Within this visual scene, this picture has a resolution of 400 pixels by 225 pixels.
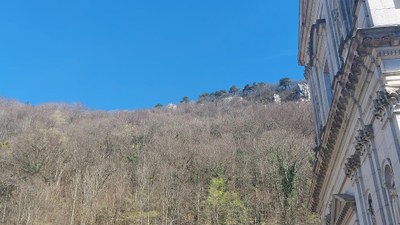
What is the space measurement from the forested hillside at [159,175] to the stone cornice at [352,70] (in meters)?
21.3

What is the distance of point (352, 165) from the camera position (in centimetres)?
1398

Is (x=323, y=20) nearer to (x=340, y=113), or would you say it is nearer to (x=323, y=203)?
(x=340, y=113)

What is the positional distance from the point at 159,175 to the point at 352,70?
1372 inches

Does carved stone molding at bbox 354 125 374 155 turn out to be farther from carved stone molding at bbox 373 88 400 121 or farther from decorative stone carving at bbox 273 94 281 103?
decorative stone carving at bbox 273 94 281 103

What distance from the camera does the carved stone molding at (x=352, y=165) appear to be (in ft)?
44.5

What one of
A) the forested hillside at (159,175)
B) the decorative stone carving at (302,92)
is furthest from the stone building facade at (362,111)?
the decorative stone carving at (302,92)

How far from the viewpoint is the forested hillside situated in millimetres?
37594

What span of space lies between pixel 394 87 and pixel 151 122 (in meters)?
59.3

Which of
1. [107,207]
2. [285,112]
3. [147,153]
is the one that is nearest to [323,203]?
[107,207]

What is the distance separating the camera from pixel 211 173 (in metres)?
45.2

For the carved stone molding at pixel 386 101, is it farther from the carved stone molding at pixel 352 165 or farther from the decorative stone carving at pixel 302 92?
the decorative stone carving at pixel 302 92

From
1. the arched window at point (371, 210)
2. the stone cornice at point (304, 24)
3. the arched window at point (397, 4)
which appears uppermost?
the stone cornice at point (304, 24)

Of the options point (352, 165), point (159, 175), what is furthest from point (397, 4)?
point (159, 175)

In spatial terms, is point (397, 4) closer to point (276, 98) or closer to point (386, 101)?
point (386, 101)
